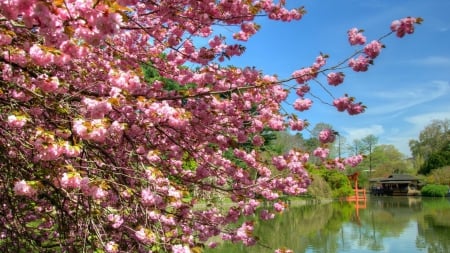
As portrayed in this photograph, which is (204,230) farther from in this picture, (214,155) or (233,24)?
(233,24)

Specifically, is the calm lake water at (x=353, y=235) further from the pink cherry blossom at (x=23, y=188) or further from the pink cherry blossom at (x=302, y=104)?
the pink cherry blossom at (x=23, y=188)

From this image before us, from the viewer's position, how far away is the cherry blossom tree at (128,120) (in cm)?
238

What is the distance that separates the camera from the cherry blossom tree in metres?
2.38

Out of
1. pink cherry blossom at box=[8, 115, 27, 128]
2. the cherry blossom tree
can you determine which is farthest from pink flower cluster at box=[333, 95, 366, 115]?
pink cherry blossom at box=[8, 115, 27, 128]

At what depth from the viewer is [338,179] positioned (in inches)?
1737

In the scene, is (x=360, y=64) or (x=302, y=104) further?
(x=302, y=104)

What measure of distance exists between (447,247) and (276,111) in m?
12.1

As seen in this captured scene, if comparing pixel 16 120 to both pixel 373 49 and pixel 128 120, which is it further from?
pixel 373 49

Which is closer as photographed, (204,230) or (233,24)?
(233,24)

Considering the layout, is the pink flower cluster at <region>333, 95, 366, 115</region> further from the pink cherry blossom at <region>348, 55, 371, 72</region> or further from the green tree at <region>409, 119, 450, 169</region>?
the green tree at <region>409, 119, 450, 169</region>

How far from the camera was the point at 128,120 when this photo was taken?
3.36m

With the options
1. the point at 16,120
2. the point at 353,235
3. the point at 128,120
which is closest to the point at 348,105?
the point at 128,120

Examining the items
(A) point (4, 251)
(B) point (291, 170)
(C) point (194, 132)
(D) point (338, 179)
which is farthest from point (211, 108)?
(D) point (338, 179)

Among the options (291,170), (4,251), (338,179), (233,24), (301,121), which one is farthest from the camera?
(338,179)
